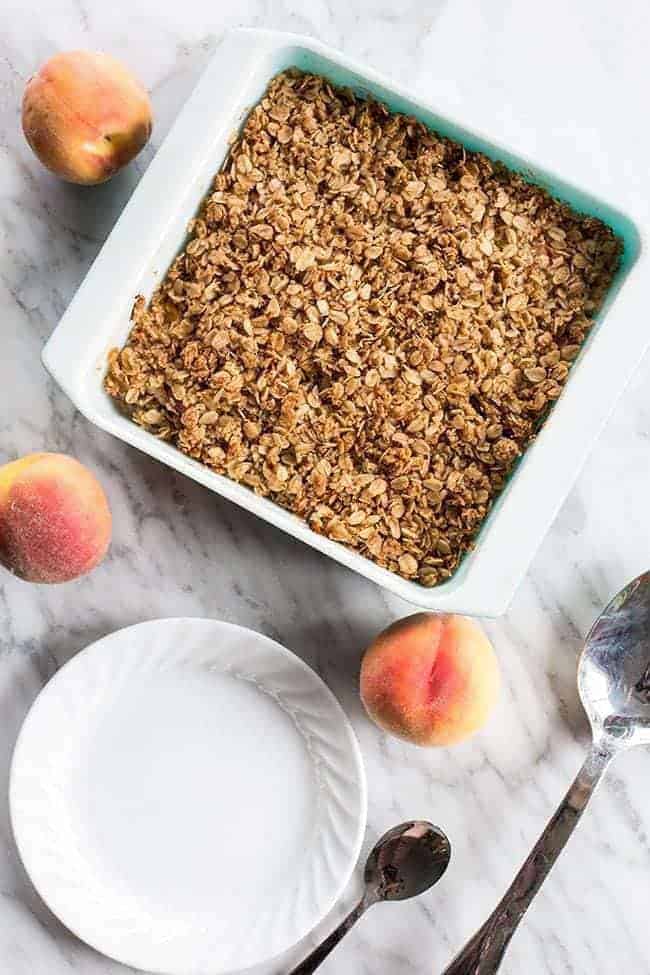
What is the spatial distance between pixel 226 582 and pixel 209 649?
65 mm

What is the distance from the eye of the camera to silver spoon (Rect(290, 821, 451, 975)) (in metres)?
1.06

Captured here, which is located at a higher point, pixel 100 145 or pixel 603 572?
pixel 100 145

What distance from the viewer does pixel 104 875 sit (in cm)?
108

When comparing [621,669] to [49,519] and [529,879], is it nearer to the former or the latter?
[529,879]

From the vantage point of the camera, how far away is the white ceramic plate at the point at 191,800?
1.06 m

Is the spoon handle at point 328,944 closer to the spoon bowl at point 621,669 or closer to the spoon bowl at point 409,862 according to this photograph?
the spoon bowl at point 409,862

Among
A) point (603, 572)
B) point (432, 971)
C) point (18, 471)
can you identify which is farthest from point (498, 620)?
point (18, 471)

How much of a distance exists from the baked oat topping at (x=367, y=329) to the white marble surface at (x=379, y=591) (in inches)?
5.0

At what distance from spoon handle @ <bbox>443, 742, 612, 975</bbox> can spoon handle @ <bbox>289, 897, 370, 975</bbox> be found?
0.34 feet

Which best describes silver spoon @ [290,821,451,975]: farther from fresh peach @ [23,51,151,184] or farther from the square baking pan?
fresh peach @ [23,51,151,184]

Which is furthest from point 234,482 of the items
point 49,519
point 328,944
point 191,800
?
point 328,944

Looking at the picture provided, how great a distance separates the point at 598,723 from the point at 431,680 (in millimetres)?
183

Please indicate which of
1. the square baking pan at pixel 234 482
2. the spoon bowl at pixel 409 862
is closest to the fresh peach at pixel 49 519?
the square baking pan at pixel 234 482

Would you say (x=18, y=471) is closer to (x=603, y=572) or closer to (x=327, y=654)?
(x=327, y=654)
